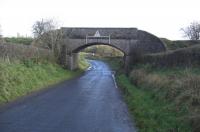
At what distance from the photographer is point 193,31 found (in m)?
74.1

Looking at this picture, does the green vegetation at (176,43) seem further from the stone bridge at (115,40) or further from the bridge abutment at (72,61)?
the bridge abutment at (72,61)

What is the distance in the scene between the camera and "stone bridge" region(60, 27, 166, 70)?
176 ft

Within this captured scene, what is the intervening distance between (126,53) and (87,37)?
21.5ft

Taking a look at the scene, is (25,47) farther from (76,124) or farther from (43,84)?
(76,124)

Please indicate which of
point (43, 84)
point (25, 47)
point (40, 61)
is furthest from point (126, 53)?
point (43, 84)

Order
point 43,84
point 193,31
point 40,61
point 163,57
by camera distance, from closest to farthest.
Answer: point 43,84 → point 163,57 → point 40,61 → point 193,31

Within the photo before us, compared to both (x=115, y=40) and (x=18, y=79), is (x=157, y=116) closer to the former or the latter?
(x=18, y=79)

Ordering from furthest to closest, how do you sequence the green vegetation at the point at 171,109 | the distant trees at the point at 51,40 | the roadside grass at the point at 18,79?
the distant trees at the point at 51,40 < the roadside grass at the point at 18,79 < the green vegetation at the point at 171,109

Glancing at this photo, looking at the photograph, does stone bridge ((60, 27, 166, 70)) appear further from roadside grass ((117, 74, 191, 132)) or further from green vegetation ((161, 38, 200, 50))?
roadside grass ((117, 74, 191, 132))

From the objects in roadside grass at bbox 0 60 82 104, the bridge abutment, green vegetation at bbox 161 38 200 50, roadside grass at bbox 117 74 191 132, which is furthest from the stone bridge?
roadside grass at bbox 117 74 191 132

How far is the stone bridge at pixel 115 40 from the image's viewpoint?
5362 centimetres

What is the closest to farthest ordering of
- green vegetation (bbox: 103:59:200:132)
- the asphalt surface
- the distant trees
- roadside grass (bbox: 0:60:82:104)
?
green vegetation (bbox: 103:59:200:132), the asphalt surface, roadside grass (bbox: 0:60:82:104), the distant trees

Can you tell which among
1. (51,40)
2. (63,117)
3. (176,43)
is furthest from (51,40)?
(63,117)

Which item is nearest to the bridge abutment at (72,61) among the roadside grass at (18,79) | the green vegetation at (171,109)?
the roadside grass at (18,79)
